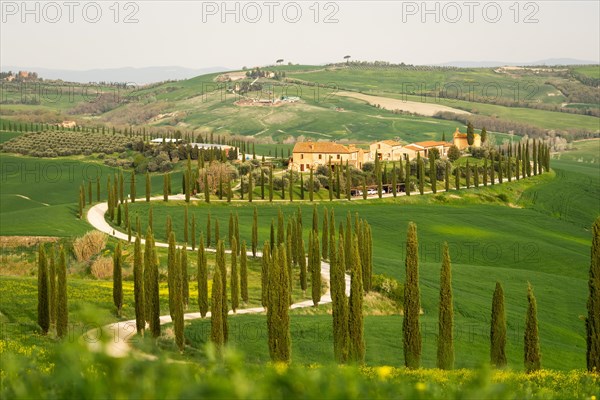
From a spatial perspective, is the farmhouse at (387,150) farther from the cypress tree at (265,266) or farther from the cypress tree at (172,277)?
the cypress tree at (172,277)

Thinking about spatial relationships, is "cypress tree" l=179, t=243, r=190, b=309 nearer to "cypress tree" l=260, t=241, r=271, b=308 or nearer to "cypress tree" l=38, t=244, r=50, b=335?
"cypress tree" l=260, t=241, r=271, b=308

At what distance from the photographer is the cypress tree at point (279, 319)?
39781 millimetres

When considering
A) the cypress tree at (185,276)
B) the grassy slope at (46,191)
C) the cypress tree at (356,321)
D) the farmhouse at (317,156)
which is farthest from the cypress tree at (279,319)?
the farmhouse at (317,156)

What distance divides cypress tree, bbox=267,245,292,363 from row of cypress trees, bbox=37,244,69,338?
41.9 ft

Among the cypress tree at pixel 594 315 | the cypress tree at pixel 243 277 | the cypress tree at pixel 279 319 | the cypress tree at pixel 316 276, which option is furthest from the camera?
the cypress tree at pixel 243 277

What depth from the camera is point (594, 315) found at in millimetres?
35500

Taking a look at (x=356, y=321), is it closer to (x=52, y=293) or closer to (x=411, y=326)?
(x=411, y=326)

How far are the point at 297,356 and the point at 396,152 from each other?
11328 cm

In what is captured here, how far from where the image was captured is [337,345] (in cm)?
4144

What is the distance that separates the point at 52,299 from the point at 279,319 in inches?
605

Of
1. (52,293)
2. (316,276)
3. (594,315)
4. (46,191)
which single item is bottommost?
(316,276)

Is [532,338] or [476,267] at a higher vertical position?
[532,338]

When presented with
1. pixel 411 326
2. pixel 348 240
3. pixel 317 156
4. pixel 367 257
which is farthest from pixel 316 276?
pixel 317 156

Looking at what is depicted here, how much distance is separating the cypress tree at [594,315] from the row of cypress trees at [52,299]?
1121 inches
